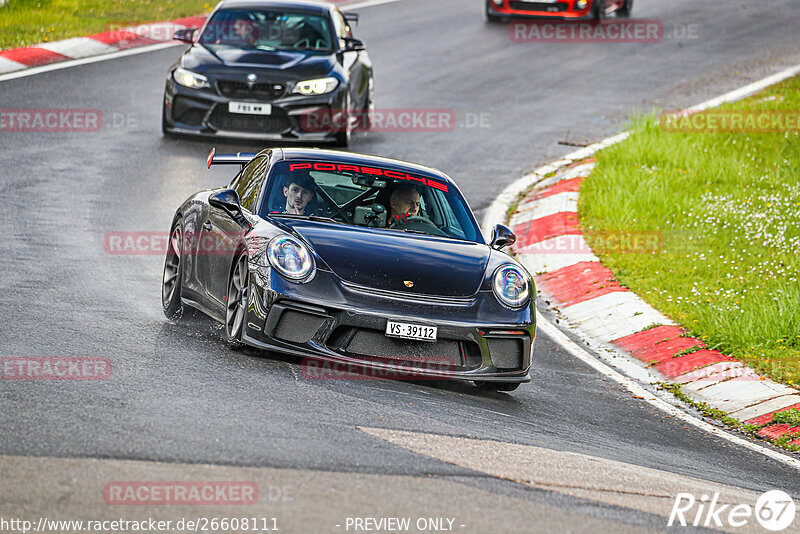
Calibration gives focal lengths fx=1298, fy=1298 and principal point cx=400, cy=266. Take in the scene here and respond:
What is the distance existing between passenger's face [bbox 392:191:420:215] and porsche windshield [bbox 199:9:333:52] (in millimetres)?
7518

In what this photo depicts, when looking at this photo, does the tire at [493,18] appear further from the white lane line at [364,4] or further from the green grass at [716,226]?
the green grass at [716,226]

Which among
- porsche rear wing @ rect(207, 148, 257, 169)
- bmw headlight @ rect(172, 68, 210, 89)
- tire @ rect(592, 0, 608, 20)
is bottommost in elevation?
tire @ rect(592, 0, 608, 20)

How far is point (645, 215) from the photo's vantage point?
13.3m

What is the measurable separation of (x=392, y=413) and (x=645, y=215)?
726 centimetres

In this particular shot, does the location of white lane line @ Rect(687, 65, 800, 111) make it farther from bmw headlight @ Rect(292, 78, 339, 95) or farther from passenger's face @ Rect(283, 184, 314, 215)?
passenger's face @ Rect(283, 184, 314, 215)

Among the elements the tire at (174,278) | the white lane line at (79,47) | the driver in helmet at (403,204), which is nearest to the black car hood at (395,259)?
the driver in helmet at (403,204)

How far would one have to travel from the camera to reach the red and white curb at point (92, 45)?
1848 cm

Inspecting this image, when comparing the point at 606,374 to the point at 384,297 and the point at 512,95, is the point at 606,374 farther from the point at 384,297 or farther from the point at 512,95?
the point at 512,95

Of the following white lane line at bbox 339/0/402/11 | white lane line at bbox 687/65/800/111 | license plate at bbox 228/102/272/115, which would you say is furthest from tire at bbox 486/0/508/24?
license plate at bbox 228/102/272/115

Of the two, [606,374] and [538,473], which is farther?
[606,374]

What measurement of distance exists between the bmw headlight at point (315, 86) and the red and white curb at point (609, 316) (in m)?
2.44

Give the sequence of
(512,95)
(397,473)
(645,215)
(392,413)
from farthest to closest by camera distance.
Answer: (512,95) → (645,215) → (392,413) → (397,473)

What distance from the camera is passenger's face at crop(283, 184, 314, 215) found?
27.6 ft

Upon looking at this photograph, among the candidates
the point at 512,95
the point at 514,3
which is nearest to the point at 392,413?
the point at 512,95
